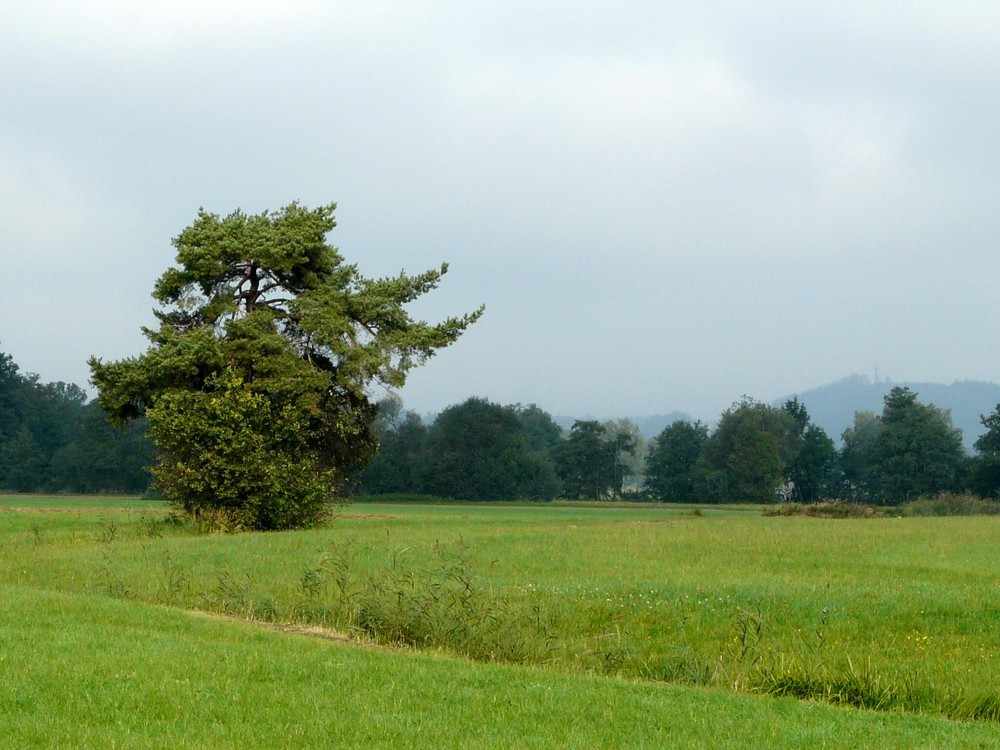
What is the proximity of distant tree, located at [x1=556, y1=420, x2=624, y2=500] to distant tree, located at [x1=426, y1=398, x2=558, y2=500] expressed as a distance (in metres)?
6.03

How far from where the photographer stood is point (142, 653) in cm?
1296

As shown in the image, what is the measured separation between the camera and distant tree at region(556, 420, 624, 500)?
128m

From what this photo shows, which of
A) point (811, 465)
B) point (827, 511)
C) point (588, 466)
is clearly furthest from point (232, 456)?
point (588, 466)

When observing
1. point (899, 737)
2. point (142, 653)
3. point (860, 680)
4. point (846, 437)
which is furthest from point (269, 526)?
point (846, 437)

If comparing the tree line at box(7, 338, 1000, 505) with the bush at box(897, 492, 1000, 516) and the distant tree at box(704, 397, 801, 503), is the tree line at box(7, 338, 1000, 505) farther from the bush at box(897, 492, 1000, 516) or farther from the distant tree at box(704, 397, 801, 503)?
the bush at box(897, 492, 1000, 516)

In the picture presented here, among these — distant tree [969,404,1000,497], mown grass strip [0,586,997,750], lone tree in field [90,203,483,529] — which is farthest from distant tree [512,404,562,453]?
mown grass strip [0,586,997,750]

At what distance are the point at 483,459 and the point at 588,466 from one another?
17.5 metres

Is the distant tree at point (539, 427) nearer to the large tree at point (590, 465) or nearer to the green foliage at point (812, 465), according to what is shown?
the large tree at point (590, 465)

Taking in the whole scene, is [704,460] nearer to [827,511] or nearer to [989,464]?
[989,464]

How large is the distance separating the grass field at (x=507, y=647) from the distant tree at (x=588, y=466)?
9902 cm

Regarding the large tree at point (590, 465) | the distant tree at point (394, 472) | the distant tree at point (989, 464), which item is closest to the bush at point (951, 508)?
the distant tree at point (989, 464)

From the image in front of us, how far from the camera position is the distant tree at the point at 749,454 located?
10981 centimetres

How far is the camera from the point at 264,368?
3928cm

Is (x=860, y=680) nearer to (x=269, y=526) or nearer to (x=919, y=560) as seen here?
(x=919, y=560)
